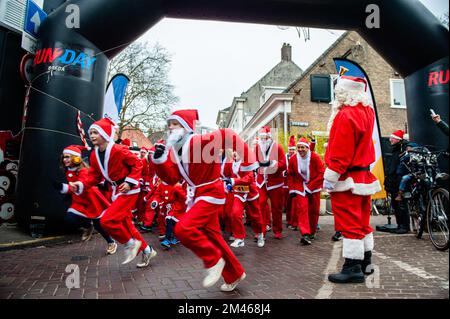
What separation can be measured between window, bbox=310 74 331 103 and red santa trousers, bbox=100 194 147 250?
17.5m

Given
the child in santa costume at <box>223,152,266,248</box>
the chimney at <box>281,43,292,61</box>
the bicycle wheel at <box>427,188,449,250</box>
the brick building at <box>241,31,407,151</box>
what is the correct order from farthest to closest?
the chimney at <box>281,43,292,61</box> < the brick building at <box>241,31,407,151</box> < the child in santa costume at <box>223,152,266,248</box> < the bicycle wheel at <box>427,188,449,250</box>

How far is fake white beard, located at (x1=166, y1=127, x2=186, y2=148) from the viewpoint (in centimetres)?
330

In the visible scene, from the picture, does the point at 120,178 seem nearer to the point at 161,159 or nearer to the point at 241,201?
the point at 161,159

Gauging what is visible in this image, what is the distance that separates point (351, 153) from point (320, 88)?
17568 mm

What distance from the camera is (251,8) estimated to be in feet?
21.4

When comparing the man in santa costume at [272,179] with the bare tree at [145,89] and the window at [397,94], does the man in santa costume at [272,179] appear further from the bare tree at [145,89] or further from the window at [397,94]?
the window at [397,94]

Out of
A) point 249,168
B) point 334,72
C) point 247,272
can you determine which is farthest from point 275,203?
point 334,72

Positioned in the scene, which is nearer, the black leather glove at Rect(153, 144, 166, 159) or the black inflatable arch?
the black leather glove at Rect(153, 144, 166, 159)

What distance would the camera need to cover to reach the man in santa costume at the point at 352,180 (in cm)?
324

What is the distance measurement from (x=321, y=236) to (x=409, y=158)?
2465 mm

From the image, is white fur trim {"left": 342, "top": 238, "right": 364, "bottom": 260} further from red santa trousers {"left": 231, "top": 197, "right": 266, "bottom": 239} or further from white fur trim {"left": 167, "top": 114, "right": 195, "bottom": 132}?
red santa trousers {"left": 231, "top": 197, "right": 266, "bottom": 239}

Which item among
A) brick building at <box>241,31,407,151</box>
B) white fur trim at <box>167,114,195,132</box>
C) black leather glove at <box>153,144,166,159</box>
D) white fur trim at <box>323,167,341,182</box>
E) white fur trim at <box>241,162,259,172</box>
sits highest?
brick building at <box>241,31,407,151</box>

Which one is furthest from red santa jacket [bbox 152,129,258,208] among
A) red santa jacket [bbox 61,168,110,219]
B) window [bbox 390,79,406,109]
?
window [bbox 390,79,406,109]
